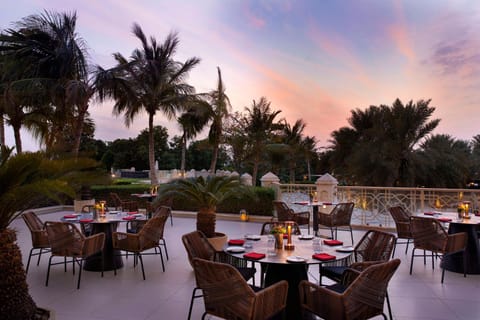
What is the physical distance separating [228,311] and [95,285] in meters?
2.75

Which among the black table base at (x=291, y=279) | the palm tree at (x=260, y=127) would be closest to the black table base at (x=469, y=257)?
the black table base at (x=291, y=279)

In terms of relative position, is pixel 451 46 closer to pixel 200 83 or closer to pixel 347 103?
pixel 347 103

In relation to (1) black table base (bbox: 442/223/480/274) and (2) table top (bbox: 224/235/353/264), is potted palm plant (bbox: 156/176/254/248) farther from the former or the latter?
(1) black table base (bbox: 442/223/480/274)

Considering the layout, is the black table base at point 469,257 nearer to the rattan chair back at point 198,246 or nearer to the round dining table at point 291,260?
the round dining table at point 291,260

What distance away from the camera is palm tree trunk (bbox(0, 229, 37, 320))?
2.81 metres

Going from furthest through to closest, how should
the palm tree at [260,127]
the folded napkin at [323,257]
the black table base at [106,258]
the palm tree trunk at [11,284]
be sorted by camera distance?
the palm tree at [260,127], the black table base at [106,258], the folded napkin at [323,257], the palm tree trunk at [11,284]

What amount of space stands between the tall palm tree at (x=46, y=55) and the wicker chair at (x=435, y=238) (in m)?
9.73

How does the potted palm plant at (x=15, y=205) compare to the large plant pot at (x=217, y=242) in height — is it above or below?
above

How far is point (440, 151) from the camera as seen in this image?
14.9 m

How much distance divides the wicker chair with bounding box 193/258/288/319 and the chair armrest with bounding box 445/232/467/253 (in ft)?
10.6

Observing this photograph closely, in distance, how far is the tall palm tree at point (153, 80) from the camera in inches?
470

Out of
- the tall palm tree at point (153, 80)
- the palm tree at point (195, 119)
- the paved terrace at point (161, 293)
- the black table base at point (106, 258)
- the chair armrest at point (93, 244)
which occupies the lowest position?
the paved terrace at point (161, 293)

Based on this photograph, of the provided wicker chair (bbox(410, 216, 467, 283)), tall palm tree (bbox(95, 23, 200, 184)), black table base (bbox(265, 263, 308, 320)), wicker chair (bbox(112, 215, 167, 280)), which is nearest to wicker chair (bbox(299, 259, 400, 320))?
black table base (bbox(265, 263, 308, 320))

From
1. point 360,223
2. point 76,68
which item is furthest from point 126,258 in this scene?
point 76,68
